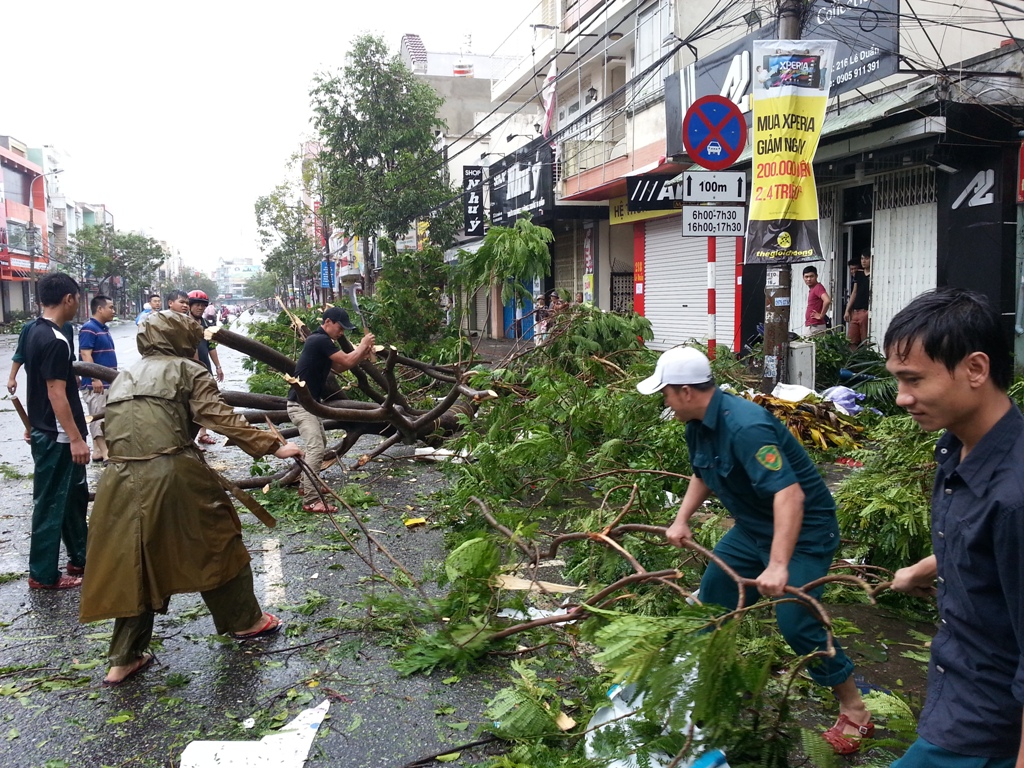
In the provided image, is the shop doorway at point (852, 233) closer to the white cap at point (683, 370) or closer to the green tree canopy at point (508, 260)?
the green tree canopy at point (508, 260)

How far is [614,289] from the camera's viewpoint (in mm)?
22500

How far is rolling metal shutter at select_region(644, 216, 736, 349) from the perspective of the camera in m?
16.0

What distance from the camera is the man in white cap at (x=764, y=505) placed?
2.88 metres

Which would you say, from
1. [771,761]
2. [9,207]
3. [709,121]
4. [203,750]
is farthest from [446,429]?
[9,207]

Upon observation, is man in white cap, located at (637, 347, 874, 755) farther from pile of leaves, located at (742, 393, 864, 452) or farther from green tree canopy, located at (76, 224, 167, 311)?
green tree canopy, located at (76, 224, 167, 311)

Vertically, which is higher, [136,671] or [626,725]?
[626,725]

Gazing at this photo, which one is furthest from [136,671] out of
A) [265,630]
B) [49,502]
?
[49,502]

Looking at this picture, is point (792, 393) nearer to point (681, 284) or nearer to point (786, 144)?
point (786, 144)

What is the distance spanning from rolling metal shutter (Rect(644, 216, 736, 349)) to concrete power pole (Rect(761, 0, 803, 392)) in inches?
260

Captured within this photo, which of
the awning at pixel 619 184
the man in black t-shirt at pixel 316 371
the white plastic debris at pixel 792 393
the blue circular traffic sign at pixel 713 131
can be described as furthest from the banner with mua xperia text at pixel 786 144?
the awning at pixel 619 184

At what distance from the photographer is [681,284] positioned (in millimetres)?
17703

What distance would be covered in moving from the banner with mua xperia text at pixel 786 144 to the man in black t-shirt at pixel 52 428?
6.39m

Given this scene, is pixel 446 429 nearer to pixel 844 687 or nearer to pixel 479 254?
pixel 479 254

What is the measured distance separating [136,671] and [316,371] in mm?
3676
